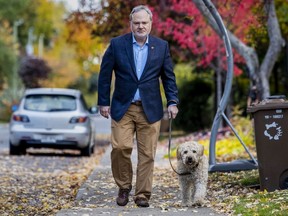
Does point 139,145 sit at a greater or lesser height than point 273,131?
lesser

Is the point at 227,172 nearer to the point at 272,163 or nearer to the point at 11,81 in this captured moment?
the point at 272,163

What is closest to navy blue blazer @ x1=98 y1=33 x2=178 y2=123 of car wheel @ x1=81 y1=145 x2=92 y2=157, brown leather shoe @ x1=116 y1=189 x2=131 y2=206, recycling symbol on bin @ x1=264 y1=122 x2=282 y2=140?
brown leather shoe @ x1=116 y1=189 x2=131 y2=206

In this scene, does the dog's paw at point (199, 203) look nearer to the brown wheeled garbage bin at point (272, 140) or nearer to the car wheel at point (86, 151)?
the brown wheeled garbage bin at point (272, 140)

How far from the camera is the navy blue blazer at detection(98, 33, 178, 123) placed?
895 cm

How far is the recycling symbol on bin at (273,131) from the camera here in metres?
9.50

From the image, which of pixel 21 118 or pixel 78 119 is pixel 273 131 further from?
pixel 21 118

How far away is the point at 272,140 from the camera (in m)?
9.52

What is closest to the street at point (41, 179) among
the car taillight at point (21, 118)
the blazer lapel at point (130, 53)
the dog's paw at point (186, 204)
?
the car taillight at point (21, 118)

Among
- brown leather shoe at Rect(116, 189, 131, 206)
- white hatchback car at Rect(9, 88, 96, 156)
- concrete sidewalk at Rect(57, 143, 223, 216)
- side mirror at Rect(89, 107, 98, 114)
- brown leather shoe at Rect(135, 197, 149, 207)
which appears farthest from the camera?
side mirror at Rect(89, 107, 98, 114)

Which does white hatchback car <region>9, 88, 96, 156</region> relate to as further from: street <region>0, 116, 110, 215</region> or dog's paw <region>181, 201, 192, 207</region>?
dog's paw <region>181, 201, 192, 207</region>

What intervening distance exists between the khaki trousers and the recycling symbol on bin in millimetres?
1350

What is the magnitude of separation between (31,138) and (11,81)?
39912 mm

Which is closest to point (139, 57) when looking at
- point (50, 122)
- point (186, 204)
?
point (186, 204)

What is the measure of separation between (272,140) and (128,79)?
73.6 inches
